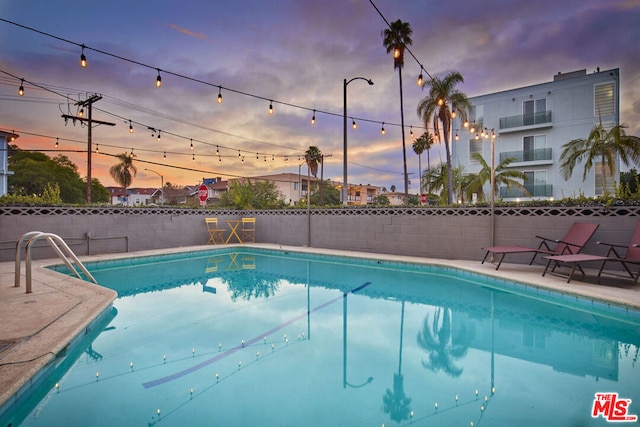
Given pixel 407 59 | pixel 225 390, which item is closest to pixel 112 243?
pixel 225 390

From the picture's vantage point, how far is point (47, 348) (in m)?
2.68

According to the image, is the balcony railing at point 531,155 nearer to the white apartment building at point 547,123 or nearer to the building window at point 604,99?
the white apartment building at point 547,123

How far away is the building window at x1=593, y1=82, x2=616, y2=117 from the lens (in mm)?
15008

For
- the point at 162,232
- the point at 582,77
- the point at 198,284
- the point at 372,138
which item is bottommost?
the point at 198,284

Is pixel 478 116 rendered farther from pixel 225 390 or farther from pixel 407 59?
pixel 225 390

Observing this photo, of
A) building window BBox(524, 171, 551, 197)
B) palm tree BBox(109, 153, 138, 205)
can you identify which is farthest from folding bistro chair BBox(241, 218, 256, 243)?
palm tree BBox(109, 153, 138, 205)

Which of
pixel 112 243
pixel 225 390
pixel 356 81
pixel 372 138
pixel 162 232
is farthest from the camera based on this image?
pixel 372 138

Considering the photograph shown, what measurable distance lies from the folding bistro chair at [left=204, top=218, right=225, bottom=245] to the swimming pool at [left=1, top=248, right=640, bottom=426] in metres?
6.34

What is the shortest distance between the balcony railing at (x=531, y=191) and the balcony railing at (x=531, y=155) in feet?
4.66

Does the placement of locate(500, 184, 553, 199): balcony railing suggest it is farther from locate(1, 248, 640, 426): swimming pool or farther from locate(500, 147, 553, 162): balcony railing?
locate(1, 248, 640, 426): swimming pool

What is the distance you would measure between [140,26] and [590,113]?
63.3ft

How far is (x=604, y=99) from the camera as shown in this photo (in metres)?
15.2

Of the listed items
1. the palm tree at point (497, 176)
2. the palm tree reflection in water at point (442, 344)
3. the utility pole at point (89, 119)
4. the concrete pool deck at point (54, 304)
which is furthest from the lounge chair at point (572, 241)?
the utility pole at point (89, 119)

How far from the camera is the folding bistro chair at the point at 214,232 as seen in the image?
12258 millimetres
